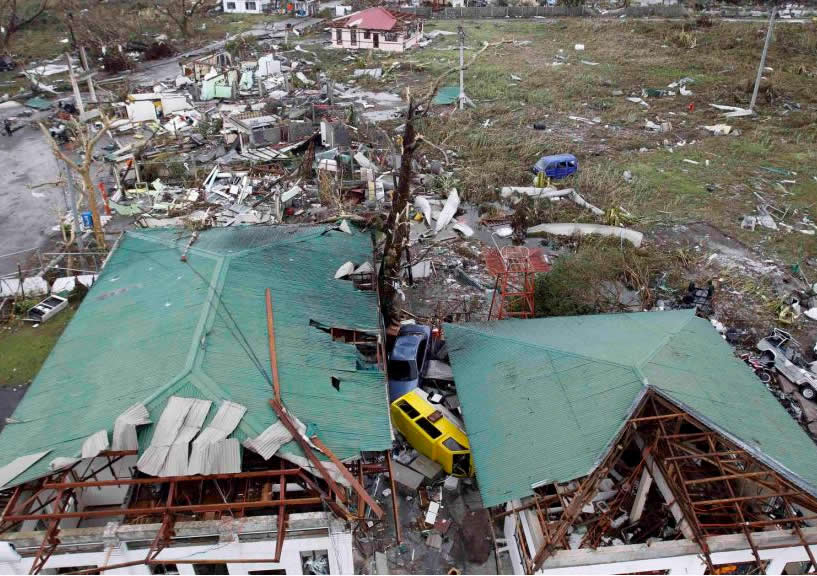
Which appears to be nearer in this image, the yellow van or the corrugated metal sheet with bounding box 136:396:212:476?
the corrugated metal sheet with bounding box 136:396:212:476

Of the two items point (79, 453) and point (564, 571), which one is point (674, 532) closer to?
point (564, 571)

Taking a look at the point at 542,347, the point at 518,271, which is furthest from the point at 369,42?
the point at 542,347

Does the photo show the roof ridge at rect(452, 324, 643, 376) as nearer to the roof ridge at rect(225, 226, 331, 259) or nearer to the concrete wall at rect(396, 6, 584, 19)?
the roof ridge at rect(225, 226, 331, 259)

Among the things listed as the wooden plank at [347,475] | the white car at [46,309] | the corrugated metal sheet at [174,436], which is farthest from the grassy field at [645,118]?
the corrugated metal sheet at [174,436]

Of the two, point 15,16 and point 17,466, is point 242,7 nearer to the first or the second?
point 15,16

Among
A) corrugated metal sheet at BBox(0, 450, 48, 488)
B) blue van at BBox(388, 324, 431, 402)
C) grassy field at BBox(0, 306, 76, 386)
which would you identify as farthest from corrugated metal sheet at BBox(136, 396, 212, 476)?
grassy field at BBox(0, 306, 76, 386)

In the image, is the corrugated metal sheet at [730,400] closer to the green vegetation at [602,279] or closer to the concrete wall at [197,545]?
the green vegetation at [602,279]
